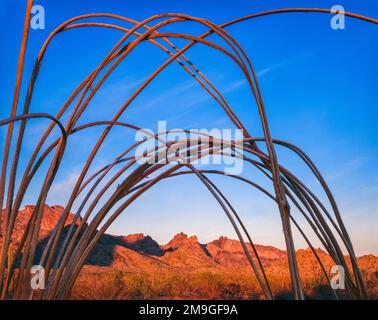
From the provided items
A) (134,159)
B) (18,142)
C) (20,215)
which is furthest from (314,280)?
(18,142)

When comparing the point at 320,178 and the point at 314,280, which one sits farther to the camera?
the point at 314,280

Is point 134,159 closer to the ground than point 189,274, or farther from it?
farther from it

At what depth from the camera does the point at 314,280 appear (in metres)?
8.54

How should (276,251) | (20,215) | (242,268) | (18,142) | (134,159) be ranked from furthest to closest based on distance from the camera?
1. (276,251)
2. (242,268)
3. (20,215)
4. (134,159)
5. (18,142)

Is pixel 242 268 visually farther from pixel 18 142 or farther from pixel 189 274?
pixel 18 142

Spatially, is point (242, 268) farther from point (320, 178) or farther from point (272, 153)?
point (272, 153)

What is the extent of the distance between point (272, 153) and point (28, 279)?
66.5 inches

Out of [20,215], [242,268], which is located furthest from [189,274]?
[20,215]
